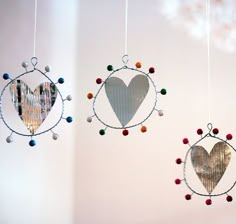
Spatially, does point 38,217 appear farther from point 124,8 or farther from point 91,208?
point 124,8

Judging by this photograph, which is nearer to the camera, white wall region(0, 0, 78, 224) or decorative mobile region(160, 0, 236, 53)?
white wall region(0, 0, 78, 224)

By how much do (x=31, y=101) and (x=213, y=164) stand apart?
2.37 feet

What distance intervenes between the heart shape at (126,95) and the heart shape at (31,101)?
0.22 meters

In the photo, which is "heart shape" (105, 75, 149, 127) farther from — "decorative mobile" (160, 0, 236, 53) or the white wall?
"decorative mobile" (160, 0, 236, 53)

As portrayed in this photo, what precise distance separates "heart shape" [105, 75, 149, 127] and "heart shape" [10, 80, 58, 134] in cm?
22

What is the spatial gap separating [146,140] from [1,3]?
3.18ft

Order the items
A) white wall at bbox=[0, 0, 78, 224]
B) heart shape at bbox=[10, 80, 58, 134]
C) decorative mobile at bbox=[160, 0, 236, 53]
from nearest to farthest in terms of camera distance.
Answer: heart shape at bbox=[10, 80, 58, 134] → white wall at bbox=[0, 0, 78, 224] → decorative mobile at bbox=[160, 0, 236, 53]

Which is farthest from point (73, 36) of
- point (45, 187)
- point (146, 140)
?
point (45, 187)

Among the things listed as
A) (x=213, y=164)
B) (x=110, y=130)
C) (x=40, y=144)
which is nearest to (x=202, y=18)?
(x=110, y=130)

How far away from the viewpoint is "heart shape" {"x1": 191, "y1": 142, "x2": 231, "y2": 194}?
4.58ft

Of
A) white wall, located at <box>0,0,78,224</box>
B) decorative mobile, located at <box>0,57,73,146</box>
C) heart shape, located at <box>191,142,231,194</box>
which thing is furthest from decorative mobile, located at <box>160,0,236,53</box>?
decorative mobile, located at <box>0,57,73,146</box>

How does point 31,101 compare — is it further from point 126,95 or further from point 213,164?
point 213,164

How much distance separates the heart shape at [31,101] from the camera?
132 cm

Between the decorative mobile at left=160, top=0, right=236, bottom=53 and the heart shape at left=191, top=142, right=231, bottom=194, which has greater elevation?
the decorative mobile at left=160, top=0, right=236, bottom=53
